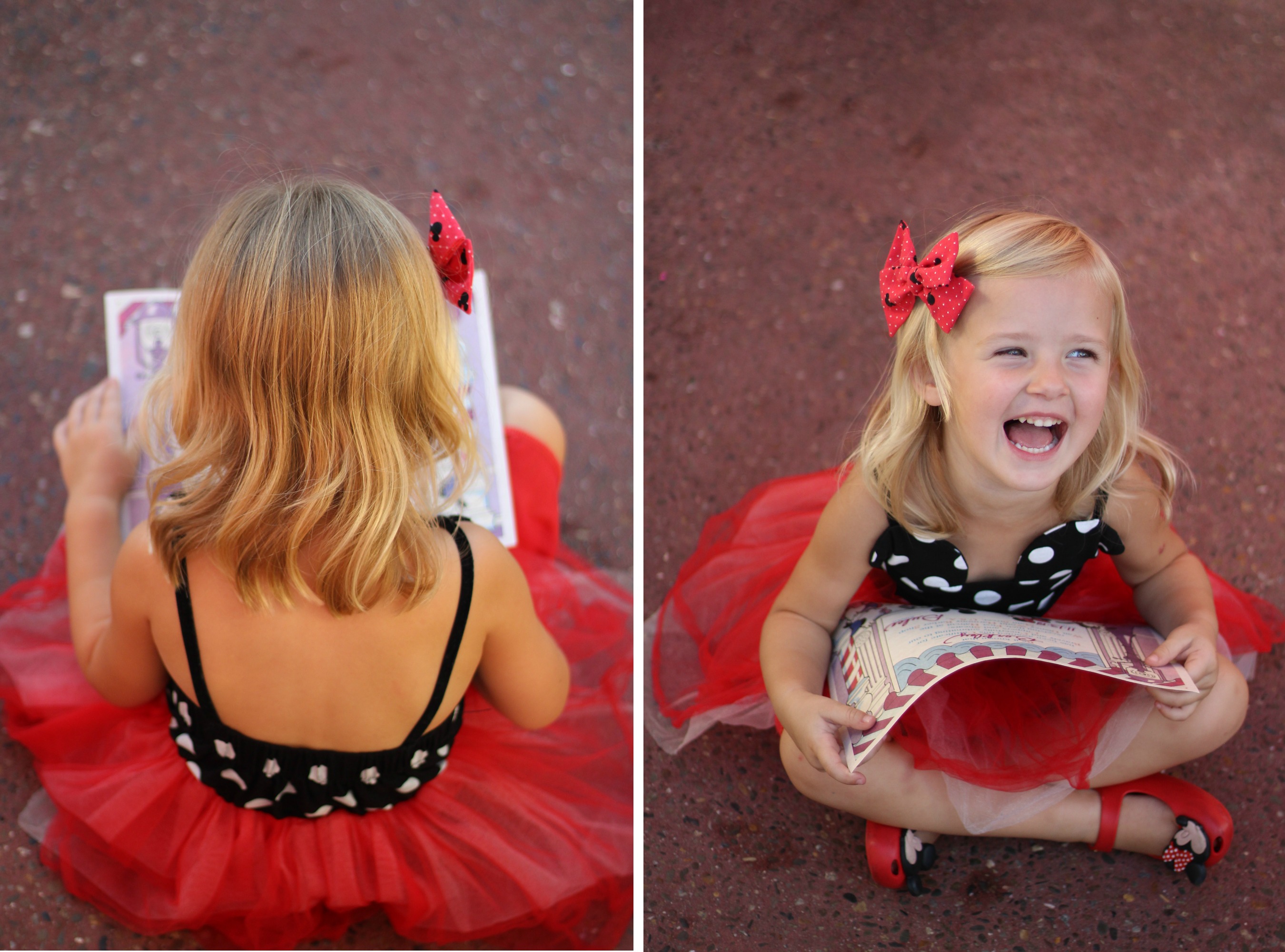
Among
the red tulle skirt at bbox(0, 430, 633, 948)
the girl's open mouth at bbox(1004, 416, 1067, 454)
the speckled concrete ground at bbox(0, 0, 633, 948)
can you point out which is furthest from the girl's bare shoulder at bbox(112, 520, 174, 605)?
the girl's open mouth at bbox(1004, 416, 1067, 454)

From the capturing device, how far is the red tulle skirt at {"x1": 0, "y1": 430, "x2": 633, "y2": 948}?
1118mm

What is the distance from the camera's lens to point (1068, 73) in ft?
5.98

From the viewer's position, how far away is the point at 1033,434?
3.30 ft

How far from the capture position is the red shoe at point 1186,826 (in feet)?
3.81

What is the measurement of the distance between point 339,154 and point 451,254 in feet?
3.04

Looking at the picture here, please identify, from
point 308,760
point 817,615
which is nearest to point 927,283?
point 817,615

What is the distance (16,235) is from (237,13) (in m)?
0.55

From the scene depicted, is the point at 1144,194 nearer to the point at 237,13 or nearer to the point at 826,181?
the point at 826,181

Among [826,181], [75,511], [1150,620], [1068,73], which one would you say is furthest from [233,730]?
[1068,73]

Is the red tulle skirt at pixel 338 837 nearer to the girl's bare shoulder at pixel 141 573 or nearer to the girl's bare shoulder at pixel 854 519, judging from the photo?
the girl's bare shoulder at pixel 141 573

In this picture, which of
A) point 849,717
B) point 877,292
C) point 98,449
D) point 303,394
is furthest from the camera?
point 877,292

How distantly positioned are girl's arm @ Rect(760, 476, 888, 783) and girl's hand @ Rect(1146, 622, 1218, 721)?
29 cm

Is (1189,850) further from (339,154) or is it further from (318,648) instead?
(339,154)

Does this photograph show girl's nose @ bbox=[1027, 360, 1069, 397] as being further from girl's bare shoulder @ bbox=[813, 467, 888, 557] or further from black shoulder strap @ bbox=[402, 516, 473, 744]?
black shoulder strap @ bbox=[402, 516, 473, 744]
